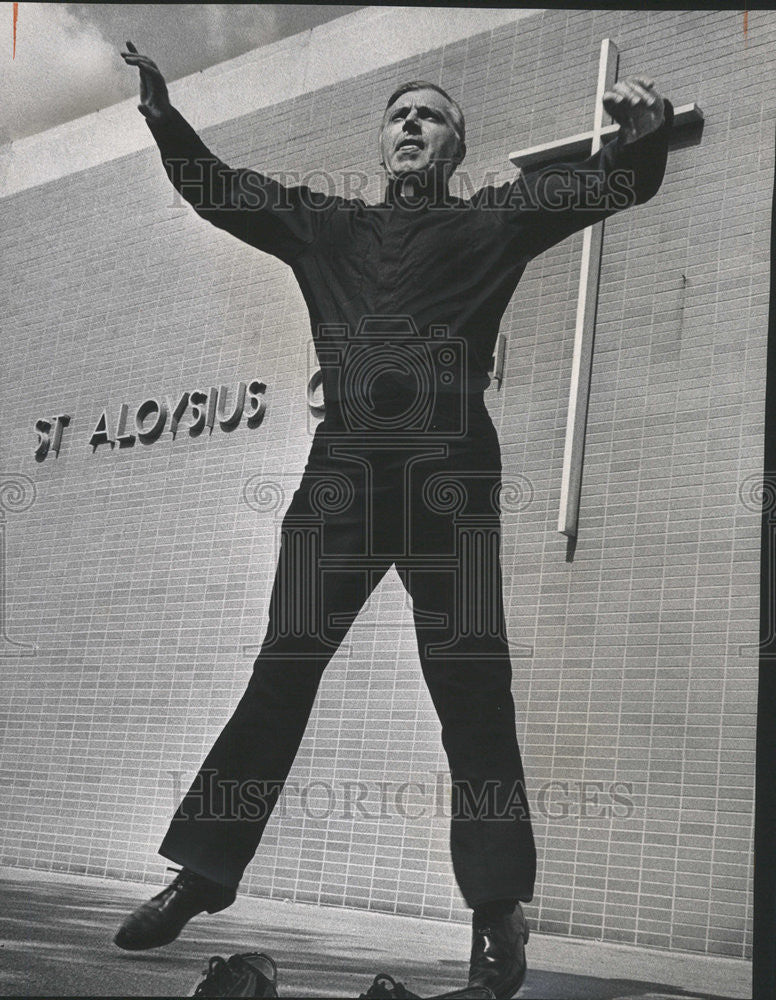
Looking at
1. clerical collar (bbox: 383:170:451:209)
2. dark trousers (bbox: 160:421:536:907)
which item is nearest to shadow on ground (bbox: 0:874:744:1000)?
dark trousers (bbox: 160:421:536:907)

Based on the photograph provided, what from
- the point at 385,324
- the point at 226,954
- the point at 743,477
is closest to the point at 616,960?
the point at 226,954

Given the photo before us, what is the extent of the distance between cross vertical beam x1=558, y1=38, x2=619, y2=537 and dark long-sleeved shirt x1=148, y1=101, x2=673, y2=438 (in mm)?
397

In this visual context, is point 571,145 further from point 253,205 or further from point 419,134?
point 253,205

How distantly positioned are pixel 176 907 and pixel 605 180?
7.95 ft

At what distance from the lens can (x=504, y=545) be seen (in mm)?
4008

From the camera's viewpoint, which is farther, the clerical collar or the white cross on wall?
the white cross on wall

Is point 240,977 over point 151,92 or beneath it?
beneath

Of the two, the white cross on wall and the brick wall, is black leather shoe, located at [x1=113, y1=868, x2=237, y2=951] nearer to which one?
the brick wall

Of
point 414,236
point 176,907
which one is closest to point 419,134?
point 414,236

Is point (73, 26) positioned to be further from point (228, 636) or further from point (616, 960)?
point (616, 960)

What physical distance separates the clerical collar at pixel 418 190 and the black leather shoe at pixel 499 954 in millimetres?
2167

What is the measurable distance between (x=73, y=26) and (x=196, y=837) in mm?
3384

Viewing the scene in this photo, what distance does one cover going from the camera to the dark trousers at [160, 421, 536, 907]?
10.2 feet

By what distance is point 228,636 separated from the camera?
171 inches
